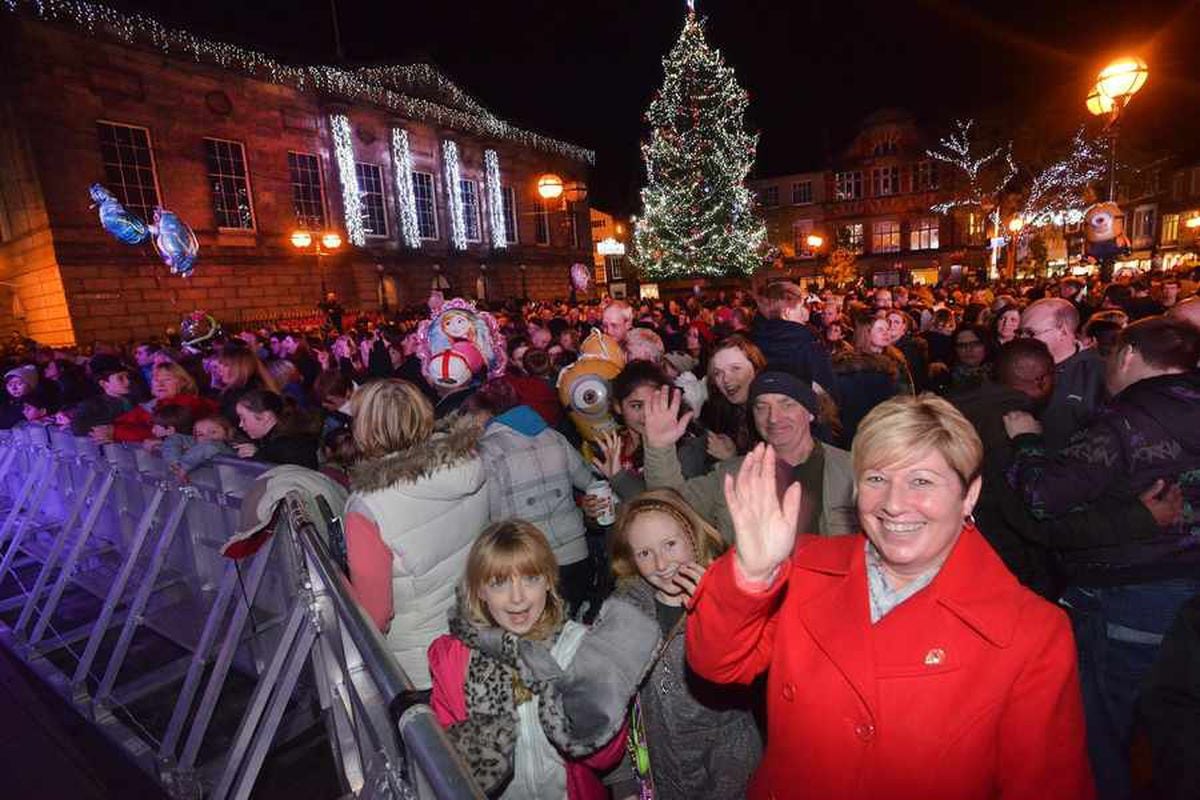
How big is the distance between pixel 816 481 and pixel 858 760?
5.36 ft

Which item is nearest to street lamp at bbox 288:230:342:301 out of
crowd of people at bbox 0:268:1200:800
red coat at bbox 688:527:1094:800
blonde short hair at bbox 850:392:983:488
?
crowd of people at bbox 0:268:1200:800

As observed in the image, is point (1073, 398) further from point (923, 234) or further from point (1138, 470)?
point (923, 234)

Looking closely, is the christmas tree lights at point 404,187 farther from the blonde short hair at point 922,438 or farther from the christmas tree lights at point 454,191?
the blonde short hair at point 922,438

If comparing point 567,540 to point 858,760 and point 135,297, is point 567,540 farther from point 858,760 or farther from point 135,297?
point 135,297

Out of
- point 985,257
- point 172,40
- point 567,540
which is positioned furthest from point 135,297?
point 985,257

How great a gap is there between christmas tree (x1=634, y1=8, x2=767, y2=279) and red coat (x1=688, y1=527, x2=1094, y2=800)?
92.4 feet

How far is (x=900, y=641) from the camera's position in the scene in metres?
1.49

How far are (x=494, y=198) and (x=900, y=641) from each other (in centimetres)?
3505

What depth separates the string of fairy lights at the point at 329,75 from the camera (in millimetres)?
16953

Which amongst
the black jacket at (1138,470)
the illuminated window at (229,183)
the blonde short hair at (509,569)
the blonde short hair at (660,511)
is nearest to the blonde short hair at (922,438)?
the blonde short hair at (660,511)

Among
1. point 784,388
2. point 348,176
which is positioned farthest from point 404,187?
point 784,388

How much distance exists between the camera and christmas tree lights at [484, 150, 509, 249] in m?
33.6

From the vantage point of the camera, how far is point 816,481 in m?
2.98

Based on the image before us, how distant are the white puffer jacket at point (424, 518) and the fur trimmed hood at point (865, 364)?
385cm
